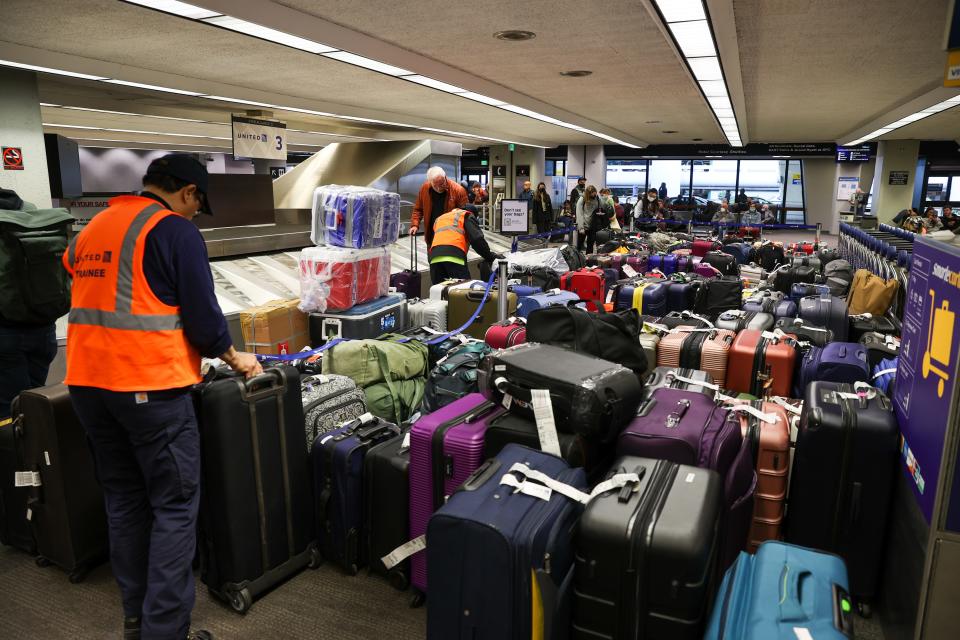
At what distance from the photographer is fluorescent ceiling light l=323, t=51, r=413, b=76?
5.88 metres

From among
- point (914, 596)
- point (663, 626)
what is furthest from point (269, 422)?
point (914, 596)

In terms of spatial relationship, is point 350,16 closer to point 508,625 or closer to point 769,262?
point 508,625

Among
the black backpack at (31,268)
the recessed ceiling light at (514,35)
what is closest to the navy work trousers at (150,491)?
the black backpack at (31,268)

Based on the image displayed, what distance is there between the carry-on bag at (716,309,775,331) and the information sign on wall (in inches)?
210

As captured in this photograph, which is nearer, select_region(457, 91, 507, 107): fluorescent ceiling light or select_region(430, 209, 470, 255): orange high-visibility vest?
select_region(430, 209, 470, 255): orange high-visibility vest

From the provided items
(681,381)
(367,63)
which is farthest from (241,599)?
(367,63)

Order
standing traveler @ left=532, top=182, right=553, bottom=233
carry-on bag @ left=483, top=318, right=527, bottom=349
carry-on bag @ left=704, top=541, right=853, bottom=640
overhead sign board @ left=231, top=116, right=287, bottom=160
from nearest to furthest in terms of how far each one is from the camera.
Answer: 1. carry-on bag @ left=704, top=541, right=853, bottom=640
2. carry-on bag @ left=483, top=318, right=527, bottom=349
3. overhead sign board @ left=231, top=116, right=287, bottom=160
4. standing traveler @ left=532, top=182, right=553, bottom=233

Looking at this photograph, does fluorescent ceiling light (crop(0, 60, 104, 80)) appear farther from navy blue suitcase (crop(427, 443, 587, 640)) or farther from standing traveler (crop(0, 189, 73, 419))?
navy blue suitcase (crop(427, 443, 587, 640))

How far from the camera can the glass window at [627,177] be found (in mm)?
26688

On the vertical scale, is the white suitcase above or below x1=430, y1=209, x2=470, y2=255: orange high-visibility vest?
below

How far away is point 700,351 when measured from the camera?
4.01 metres

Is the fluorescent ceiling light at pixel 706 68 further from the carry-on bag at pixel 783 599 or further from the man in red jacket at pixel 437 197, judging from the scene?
the carry-on bag at pixel 783 599

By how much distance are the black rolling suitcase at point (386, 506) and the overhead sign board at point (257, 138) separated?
8262mm

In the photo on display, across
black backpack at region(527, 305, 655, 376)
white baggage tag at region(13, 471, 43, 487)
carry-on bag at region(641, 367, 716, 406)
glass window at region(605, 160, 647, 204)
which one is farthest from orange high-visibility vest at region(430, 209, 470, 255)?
glass window at region(605, 160, 647, 204)
